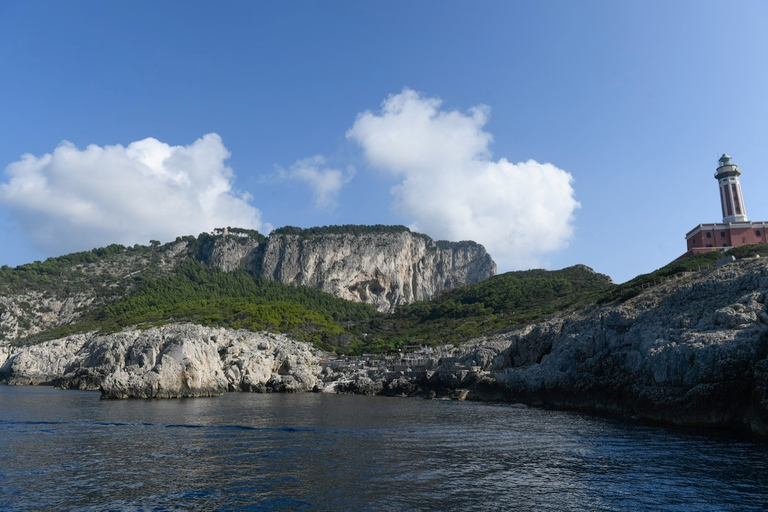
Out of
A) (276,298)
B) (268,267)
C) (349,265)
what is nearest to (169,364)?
(276,298)

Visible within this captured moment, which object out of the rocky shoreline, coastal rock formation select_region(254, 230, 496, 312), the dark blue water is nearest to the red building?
the rocky shoreline

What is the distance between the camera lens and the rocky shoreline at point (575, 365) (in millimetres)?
25781

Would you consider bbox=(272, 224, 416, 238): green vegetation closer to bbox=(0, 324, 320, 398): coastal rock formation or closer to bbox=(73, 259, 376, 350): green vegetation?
bbox=(73, 259, 376, 350): green vegetation

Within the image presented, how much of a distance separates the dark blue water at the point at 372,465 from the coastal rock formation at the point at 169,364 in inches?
682

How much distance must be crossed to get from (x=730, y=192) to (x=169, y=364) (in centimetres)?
7645

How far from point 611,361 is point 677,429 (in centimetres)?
923

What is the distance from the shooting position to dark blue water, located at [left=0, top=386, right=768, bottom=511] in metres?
14.5

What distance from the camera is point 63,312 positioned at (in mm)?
121312

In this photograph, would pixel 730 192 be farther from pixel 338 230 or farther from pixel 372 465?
pixel 338 230

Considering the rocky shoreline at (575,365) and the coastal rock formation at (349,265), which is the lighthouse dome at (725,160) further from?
the coastal rock formation at (349,265)

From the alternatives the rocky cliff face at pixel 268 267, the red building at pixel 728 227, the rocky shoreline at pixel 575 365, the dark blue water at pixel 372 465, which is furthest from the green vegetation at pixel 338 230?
the dark blue water at pixel 372 465

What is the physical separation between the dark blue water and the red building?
4710cm

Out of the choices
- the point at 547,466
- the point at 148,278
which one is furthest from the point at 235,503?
the point at 148,278

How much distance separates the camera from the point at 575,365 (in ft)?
126
